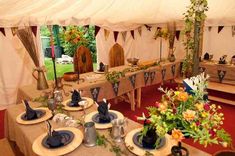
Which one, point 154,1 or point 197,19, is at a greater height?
point 154,1

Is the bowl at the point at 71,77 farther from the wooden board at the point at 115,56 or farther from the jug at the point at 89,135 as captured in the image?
the jug at the point at 89,135

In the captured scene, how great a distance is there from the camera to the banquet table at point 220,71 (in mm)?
3823

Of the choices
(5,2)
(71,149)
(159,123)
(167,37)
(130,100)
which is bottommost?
(130,100)

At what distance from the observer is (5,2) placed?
210 centimetres

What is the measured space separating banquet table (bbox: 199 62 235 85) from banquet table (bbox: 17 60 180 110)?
569mm

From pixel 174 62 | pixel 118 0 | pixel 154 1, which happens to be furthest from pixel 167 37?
pixel 118 0

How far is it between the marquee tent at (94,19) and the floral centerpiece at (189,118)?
186 cm

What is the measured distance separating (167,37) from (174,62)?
53cm

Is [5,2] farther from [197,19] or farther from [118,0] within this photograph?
[197,19]

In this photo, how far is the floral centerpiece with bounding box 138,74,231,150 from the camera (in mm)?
961

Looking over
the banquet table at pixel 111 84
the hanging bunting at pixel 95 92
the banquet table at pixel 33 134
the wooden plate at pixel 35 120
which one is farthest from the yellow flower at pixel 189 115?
the hanging bunting at pixel 95 92

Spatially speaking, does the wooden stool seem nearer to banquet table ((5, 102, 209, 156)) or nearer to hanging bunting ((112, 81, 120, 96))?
banquet table ((5, 102, 209, 156))

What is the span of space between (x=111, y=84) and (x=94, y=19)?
150 cm

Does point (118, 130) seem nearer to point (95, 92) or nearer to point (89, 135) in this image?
point (89, 135)
